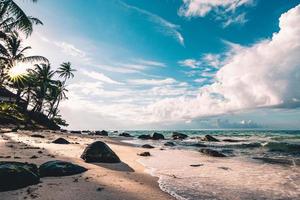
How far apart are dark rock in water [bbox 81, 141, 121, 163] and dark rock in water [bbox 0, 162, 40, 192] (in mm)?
4280

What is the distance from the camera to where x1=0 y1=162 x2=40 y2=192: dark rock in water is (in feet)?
18.5

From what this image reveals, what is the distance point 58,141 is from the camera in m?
18.3

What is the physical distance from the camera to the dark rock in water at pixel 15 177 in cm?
565

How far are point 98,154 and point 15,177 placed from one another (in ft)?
16.8

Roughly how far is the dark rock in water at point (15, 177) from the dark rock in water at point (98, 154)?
4.28 m

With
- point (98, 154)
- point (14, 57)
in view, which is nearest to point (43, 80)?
point (14, 57)

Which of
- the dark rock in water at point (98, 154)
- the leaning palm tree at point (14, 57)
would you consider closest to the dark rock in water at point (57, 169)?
the dark rock in water at point (98, 154)

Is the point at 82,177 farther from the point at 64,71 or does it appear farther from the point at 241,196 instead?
the point at 64,71

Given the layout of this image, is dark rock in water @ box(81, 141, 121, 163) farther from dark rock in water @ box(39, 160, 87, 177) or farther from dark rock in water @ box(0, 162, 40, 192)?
dark rock in water @ box(0, 162, 40, 192)

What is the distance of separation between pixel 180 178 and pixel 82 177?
10.7 feet

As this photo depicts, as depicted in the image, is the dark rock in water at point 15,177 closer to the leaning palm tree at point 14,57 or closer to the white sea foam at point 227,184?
the white sea foam at point 227,184

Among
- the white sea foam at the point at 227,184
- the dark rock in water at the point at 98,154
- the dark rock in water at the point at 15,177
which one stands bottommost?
the white sea foam at the point at 227,184

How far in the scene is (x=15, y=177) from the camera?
19.2 ft

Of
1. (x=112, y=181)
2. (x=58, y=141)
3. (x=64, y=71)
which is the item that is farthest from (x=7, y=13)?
(x=64, y=71)
